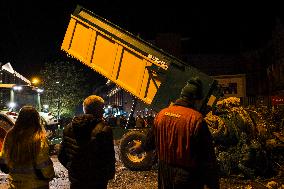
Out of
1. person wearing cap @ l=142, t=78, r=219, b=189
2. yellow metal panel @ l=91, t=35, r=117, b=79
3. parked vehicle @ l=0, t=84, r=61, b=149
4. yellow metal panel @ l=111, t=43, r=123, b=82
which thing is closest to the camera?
person wearing cap @ l=142, t=78, r=219, b=189

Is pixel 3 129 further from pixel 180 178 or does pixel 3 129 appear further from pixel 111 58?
pixel 180 178

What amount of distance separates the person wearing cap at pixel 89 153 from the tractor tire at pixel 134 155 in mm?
6304

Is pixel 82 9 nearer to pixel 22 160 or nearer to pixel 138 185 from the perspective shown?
pixel 138 185

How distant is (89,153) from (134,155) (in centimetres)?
670

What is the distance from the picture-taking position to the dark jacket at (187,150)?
12.0 feet

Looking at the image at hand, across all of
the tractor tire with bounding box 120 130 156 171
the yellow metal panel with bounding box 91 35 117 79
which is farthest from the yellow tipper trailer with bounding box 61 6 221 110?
the tractor tire with bounding box 120 130 156 171

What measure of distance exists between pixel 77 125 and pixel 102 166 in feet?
1.59

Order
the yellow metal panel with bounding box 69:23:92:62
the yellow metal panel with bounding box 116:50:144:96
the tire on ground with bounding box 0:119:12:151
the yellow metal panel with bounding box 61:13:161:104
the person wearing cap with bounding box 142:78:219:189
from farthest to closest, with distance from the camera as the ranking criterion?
the tire on ground with bounding box 0:119:12:151 < the yellow metal panel with bounding box 69:23:92:62 < the yellow metal panel with bounding box 116:50:144:96 < the yellow metal panel with bounding box 61:13:161:104 < the person wearing cap with bounding box 142:78:219:189

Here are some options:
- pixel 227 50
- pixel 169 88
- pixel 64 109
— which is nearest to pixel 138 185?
pixel 169 88

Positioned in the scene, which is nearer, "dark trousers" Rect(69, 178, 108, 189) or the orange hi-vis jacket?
the orange hi-vis jacket

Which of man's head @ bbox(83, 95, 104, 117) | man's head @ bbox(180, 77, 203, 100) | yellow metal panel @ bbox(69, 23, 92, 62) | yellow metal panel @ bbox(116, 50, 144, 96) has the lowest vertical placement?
man's head @ bbox(83, 95, 104, 117)

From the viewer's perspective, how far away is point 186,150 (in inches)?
145

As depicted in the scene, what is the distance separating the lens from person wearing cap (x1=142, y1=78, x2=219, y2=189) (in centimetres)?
365

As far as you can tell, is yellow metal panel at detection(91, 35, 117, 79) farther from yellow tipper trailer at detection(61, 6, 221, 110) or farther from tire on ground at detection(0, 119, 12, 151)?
tire on ground at detection(0, 119, 12, 151)
